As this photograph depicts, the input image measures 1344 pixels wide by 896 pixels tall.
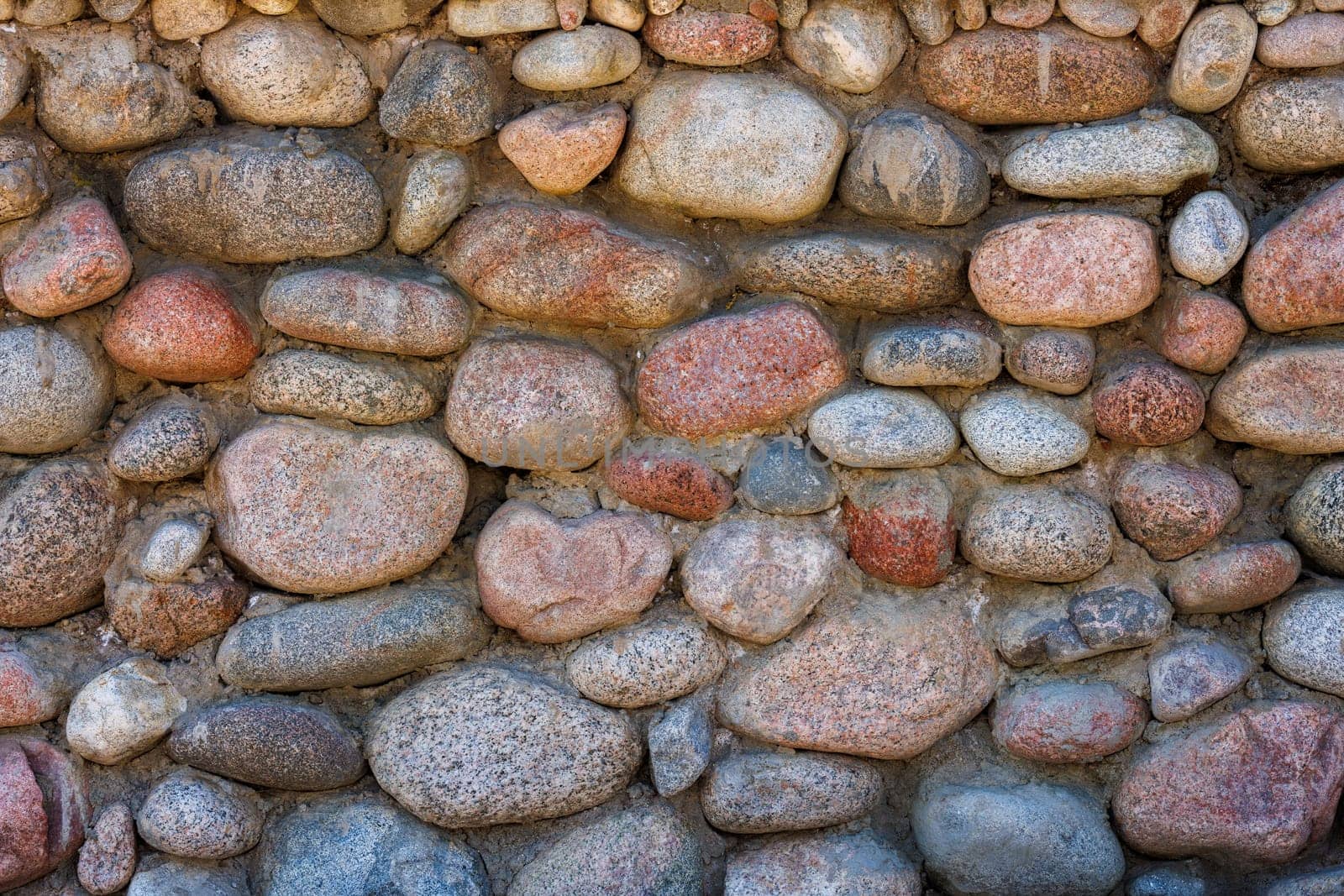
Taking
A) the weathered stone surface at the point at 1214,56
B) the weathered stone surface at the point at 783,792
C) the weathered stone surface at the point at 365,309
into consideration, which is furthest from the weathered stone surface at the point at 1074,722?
the weathered stone surface at the point at 365,309

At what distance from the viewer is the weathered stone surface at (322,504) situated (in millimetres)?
2604

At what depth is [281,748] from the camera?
2535 millimetres

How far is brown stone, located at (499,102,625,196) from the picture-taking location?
2.57 meters

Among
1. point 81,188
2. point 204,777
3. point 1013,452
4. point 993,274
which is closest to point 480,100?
point 81,188

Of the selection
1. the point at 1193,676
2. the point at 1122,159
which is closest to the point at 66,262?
the point at 1122,159

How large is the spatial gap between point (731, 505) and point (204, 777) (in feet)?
4.26

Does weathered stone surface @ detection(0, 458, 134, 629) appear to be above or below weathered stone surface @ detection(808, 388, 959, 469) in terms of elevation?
below

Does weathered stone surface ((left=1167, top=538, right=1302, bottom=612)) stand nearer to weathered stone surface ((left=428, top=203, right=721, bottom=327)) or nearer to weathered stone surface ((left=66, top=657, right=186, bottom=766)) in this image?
weathered stone surface ((left=428, top=203, right=721, bottom=327))

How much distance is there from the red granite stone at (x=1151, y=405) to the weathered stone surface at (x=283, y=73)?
1.77m

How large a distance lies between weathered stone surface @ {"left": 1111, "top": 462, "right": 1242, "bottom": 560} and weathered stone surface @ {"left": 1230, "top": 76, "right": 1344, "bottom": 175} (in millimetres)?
691

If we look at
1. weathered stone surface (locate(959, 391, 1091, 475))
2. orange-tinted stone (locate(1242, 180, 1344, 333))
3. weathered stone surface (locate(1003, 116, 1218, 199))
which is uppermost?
weathered stone surface (locate(1003, 116, 1218, 199))

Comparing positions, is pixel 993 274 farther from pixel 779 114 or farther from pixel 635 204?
pixel 635 204

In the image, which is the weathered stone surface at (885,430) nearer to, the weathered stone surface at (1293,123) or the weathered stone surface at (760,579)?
the weathered stone surface at (760,579)

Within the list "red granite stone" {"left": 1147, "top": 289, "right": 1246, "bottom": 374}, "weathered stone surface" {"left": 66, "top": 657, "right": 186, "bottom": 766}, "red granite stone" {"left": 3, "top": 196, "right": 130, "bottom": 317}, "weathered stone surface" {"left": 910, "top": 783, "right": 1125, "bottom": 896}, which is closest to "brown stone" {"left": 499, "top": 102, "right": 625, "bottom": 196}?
"red granite stone" {"left": 3, "top": 196, "right": 130, "bottom": 317}
